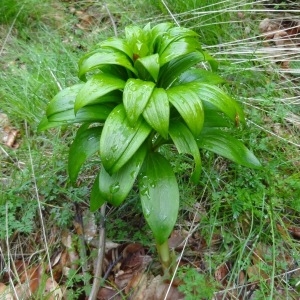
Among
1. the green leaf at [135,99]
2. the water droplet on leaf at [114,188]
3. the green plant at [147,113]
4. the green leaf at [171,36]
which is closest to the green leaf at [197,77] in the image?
the green plant at [147,113]

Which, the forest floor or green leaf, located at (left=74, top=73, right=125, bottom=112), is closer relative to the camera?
green leaf, located at (left=74, top=73, right=125, bottom=112)

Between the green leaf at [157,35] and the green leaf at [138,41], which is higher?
the green leaf at [138,41]

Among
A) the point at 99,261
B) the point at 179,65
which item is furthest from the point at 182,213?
the point at 179,65

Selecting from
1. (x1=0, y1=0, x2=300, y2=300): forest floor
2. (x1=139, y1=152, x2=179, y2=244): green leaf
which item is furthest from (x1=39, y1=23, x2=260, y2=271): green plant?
(x1=0, y1=0, x2=300, y2=300): forest floor

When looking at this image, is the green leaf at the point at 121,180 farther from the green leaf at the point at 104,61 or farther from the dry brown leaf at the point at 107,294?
the dry brown leaf at the point at 107,294

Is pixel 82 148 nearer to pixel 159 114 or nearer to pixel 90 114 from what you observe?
pixel 90 114

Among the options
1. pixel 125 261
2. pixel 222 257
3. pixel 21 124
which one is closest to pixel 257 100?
pixel 222 257

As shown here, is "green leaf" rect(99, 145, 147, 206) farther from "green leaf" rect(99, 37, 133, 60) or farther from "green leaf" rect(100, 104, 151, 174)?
"green leaf" rect(99, 37, 133, 60)

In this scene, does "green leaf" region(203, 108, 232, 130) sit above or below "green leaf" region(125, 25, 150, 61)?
below
